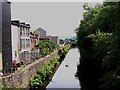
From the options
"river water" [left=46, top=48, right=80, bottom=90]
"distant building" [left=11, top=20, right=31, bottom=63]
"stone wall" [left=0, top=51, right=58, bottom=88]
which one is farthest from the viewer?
"distant building" [left=11, top=20, right=31, bottom=63]

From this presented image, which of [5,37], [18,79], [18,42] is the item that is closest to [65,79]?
[5,37]

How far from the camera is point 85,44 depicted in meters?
44.9

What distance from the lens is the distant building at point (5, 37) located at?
31234 mm

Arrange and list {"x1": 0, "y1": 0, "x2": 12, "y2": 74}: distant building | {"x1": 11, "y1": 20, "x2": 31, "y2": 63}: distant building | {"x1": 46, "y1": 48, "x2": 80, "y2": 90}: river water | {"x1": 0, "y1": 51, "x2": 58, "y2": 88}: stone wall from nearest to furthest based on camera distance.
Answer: {"x1": 0, "y1": 51, "x2": 58, "y2": 88}: stone wall
{"x1": 46, "y1": 48, "x2": 80, "y2": 90}: river water
{"x1": 0, "y1": 0, "x2": 12, "y2": 74}: distant building
{"x1": 11, "y1": 20, "x2": 31, "y2": 63}: distant building

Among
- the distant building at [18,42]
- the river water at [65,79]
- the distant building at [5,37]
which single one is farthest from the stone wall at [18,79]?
the distant building at [18,42]

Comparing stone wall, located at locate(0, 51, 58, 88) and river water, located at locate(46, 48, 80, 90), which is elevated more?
stone wall, located at locate(0, 51, 58, 88)

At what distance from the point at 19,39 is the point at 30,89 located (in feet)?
75.0

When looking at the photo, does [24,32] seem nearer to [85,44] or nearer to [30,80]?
[85,44]

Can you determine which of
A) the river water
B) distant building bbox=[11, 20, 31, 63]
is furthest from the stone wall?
distant building bbox=[11, 20, 31, 63]

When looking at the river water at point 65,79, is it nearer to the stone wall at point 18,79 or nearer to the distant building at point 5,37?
the stone wall at point 18,79

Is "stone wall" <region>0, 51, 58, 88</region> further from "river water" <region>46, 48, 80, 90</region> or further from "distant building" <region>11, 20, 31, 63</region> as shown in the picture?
"distant building" <region>11, 20, 31, 63</region>

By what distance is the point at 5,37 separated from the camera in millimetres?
33156

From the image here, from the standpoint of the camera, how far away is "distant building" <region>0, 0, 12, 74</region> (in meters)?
31.2

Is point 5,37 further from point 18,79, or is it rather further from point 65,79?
point 18,79
